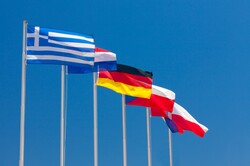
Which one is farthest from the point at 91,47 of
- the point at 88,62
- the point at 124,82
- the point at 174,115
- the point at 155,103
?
the point at 174,115

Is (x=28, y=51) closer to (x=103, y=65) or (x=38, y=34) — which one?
(x=38, y=34)

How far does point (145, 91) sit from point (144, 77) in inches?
19.9

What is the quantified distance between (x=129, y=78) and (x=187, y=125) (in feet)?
13.3

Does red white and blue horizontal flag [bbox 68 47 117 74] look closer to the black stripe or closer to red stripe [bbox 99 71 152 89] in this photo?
red stripe [bbox 99 71 152 89]

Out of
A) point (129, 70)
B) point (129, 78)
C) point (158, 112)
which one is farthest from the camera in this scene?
point (158, 112)

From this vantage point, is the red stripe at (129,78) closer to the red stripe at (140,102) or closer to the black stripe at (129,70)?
the black stripe at (129,70)

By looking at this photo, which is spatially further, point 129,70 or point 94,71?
point 129,70

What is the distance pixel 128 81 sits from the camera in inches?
603

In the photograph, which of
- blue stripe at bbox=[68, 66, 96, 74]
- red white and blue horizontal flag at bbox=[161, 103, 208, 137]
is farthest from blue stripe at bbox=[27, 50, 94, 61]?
red white and blue horizontal flag at bbox=[161, 103, 208, 137]

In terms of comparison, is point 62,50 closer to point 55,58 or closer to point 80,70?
point 55,58

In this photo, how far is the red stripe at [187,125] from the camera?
17.8 m

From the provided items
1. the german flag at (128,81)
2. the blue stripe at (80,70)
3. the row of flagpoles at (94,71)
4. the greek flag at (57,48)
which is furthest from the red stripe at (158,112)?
the greek flag at (57,48)

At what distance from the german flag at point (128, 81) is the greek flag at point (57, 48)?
216 centimetres

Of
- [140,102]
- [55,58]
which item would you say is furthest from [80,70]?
[140,102]
